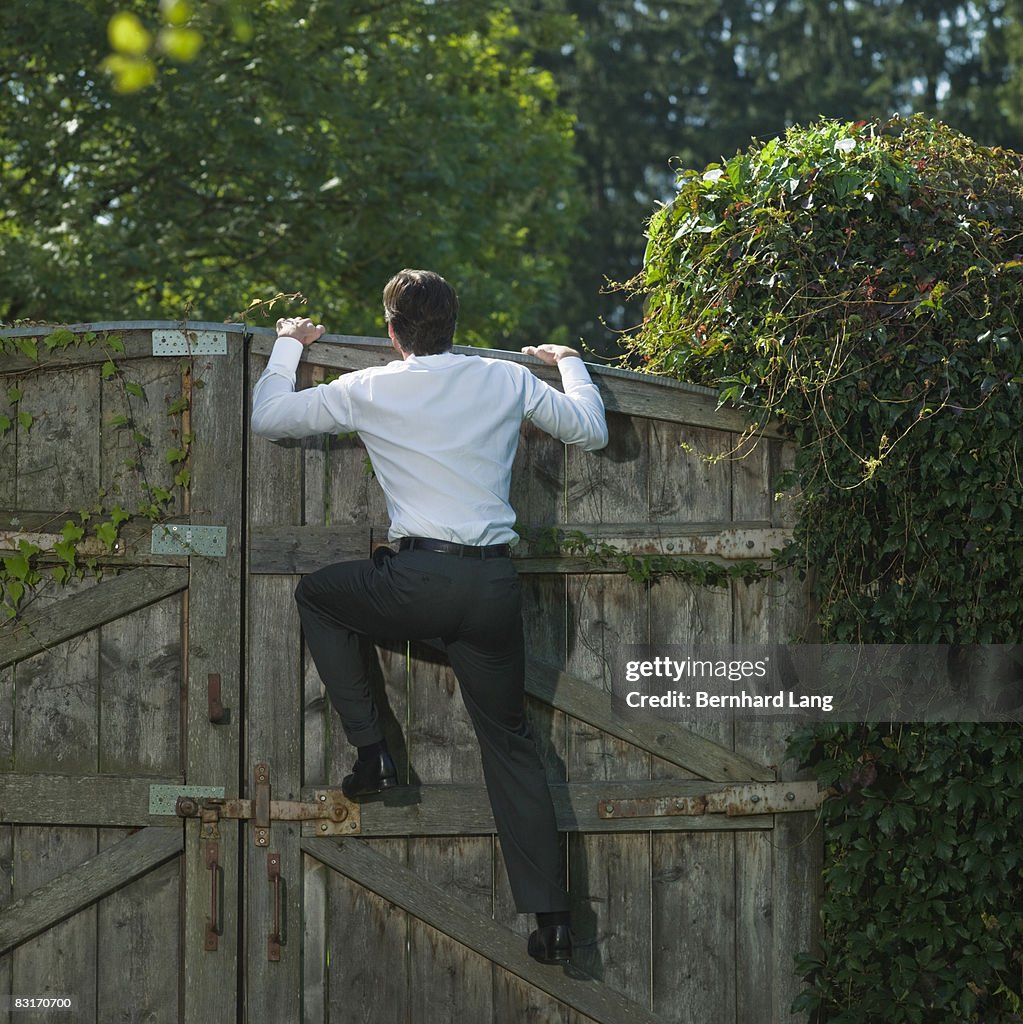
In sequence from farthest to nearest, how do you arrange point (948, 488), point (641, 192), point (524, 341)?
point (641, 192)
point (524, 341)
point (948, 488)

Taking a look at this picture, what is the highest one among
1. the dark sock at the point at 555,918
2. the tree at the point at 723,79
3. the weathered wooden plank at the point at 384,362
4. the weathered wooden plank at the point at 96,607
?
the tree at the point at 723,79

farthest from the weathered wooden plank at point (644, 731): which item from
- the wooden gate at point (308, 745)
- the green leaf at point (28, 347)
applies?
the green leaf at point (28, 347)

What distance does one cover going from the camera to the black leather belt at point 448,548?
4.54 metres

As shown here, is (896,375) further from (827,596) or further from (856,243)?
(827,596)

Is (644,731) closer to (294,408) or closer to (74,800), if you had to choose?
(294,408)

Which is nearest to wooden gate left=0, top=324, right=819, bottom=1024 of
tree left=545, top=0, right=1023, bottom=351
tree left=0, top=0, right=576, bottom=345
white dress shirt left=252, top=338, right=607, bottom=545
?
white dress shirt left=252, top=338, right=607, bottom=545

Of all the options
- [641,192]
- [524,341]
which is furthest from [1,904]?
[641,192]

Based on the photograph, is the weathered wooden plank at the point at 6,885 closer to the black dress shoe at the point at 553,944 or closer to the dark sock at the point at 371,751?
the dark sock at the point at 371,751

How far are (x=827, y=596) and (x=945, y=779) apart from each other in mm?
733

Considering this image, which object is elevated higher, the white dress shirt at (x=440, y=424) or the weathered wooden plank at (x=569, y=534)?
the white dress shirt at (x=440, y=424)

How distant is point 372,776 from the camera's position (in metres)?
4.72

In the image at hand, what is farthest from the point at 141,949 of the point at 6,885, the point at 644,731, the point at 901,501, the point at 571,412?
the point at 901,501

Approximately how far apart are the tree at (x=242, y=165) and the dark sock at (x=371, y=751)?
7.80 metres

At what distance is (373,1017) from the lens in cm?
488
